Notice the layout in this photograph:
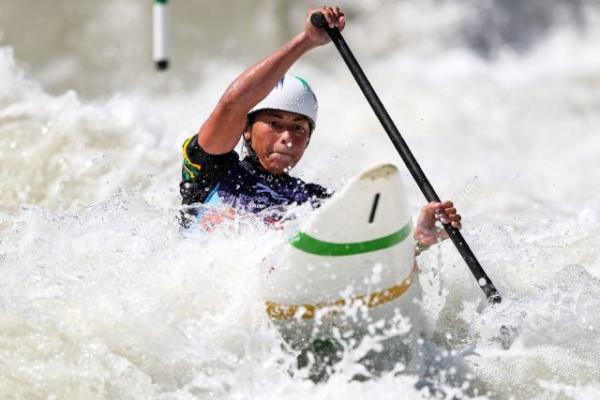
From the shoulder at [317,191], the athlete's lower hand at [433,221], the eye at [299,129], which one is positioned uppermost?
the eye at [299,129]

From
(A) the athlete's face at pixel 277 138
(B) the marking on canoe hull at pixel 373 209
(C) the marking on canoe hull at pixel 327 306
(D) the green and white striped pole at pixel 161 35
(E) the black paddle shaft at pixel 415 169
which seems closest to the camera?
(B) the marking on canoe hull at pixel 373 209

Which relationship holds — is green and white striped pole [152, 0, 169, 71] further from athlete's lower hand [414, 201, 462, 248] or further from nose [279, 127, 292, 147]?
athlete's lower hand [414, 201, 462, 248]

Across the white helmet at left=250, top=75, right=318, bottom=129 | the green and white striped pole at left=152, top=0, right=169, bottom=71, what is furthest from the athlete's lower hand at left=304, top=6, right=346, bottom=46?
the green and white striped pole at left=152, top=0, right=169, bottom=71

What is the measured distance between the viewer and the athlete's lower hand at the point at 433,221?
11.3 ft

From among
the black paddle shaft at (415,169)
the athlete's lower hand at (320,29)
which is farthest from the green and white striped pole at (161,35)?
the athlete's lower hand at (320,29)

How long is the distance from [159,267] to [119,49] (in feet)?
25.4

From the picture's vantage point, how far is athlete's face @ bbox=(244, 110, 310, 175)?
12.3 feet

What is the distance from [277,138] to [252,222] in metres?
0.39

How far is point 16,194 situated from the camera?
5.75 meters

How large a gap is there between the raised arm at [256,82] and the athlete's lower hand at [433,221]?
26.4 inches

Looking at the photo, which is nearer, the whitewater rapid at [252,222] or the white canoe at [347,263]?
the white canoe at [347,263]

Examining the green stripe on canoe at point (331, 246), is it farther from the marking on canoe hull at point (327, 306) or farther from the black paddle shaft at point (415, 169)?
the black paddle shaft at point (415, 169)

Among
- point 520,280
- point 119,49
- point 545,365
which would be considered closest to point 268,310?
point 545,365

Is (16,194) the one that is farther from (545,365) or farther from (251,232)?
(545,365)
